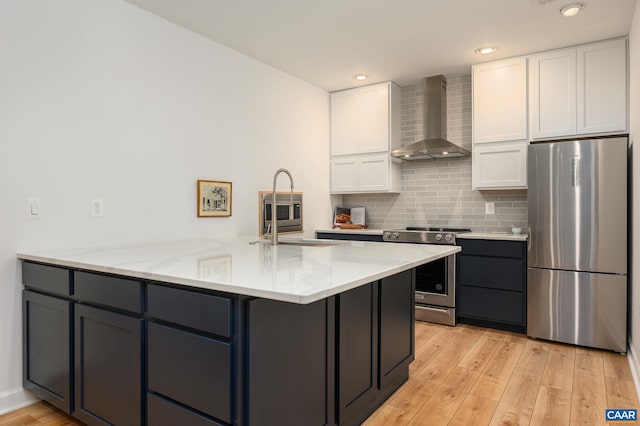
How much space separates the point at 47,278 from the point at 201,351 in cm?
120

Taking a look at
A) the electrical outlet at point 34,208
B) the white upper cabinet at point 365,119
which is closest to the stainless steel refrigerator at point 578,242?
the white upper cabinet at point 365,119

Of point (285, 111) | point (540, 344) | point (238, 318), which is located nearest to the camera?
point (238, 318)

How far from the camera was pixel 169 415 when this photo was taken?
1.57 metres

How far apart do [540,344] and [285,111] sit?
3117mm

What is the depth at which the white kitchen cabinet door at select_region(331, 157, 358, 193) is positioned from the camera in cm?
472

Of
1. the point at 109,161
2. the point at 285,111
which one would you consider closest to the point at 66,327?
the point at 109,161

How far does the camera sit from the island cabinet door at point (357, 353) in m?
1.85

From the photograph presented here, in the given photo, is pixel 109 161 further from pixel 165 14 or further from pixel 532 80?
pixel 532 80

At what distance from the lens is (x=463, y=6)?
283 centimetres

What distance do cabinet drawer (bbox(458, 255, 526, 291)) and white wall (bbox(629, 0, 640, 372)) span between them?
78cm

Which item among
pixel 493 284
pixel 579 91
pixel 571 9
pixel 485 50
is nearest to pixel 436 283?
pixel 493 284

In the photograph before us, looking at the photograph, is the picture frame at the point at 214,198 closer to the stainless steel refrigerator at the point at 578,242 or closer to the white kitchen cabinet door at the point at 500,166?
the white kitchen cabinet door at the point at 500,166

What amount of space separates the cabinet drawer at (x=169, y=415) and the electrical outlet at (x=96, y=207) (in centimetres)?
137

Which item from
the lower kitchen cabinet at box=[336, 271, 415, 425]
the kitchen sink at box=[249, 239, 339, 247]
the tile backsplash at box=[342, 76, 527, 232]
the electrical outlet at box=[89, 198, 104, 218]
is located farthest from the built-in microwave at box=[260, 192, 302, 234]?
the lower kitchen cabinet at box=[336, 271, 415, 425]
